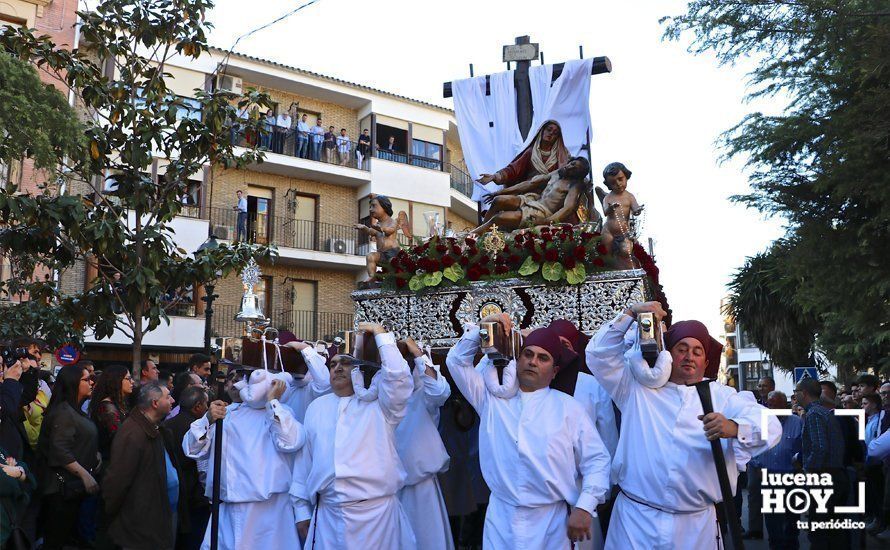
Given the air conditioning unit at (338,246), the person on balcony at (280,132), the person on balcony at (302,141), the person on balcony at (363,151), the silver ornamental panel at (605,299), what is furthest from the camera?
the person on balcony at (363,151)

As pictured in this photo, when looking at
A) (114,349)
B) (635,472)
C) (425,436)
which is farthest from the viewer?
(114,349)

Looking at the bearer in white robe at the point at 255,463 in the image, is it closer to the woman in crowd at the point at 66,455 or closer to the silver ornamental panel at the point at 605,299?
the woman in crowd at the point at 66,455

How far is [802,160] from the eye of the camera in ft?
37.9

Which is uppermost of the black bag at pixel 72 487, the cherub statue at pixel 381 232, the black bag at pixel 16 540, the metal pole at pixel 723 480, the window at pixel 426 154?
the window at pixel 426 154

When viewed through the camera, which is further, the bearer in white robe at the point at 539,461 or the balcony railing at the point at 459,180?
the balcony railing at the point at 459,180

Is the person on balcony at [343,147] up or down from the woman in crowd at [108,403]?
up

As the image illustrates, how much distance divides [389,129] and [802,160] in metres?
17.9

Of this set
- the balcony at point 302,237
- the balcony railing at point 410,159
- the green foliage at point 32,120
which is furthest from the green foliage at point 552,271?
the balcony railing at point 410,159

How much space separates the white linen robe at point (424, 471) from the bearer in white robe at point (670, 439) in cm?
155

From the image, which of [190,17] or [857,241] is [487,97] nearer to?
[190,17]

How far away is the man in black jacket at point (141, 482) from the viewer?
19.2 feet

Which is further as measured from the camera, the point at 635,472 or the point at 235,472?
the point at 235,472

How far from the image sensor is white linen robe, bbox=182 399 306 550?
223 inches

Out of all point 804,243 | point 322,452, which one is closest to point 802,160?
point 804,243
